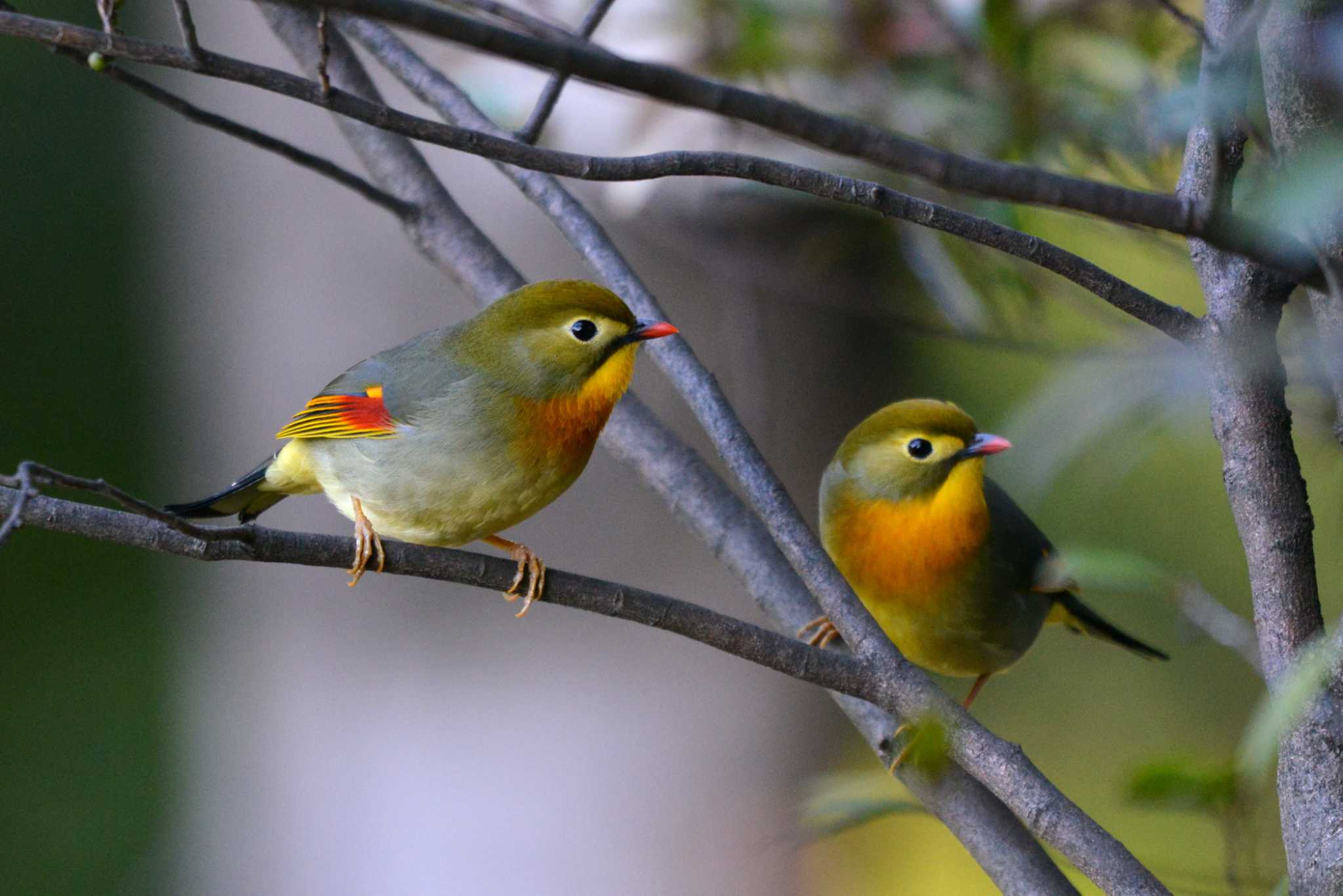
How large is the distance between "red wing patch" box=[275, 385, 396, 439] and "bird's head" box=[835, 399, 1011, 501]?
Result: 101 cm

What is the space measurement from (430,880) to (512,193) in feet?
7.91

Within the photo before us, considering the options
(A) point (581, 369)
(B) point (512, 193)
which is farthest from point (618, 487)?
(A) point (581, 369)

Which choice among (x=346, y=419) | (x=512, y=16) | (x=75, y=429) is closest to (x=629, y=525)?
(x=346, y=419)

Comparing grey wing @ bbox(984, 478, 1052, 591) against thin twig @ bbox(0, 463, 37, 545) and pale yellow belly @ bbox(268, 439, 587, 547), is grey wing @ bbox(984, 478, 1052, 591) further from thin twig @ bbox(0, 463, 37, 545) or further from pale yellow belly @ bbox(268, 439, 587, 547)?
thin twig @ bbox(0, 463, 37, 545)

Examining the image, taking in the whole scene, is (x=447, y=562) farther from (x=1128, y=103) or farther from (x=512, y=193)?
(x=512, y=193)

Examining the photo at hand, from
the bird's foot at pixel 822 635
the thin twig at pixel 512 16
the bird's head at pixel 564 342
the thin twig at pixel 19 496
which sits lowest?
the thin twig at pixel 19 496

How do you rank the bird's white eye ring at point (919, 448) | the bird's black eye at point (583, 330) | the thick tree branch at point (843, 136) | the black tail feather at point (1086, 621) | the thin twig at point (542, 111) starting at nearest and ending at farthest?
the thick tree branch at point (843, 136) → the thin twig at point (542, 111) → the bird's black eye at point (583, 330) → the bird's white eye ring at point (919, 448) → the black tail feather at point (1086, 621)

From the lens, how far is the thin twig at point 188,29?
109 cm

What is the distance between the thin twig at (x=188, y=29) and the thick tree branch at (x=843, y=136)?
424 millimetres

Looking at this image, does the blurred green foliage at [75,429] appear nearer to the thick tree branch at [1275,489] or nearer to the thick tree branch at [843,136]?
the thick tree branch at [1275,489]

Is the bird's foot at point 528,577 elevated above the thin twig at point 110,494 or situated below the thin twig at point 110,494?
above

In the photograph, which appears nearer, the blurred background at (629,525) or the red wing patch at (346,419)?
the red wing patch at (346,419)

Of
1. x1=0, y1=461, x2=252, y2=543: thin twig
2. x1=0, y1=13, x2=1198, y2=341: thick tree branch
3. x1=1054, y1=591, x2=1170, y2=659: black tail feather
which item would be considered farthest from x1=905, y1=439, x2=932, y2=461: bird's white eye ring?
x1=0, y1=461, x2=252, y2=543: thin twig

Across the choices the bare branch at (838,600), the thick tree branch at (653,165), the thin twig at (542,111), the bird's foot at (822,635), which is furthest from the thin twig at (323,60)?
the bird's foot at (822,635)
